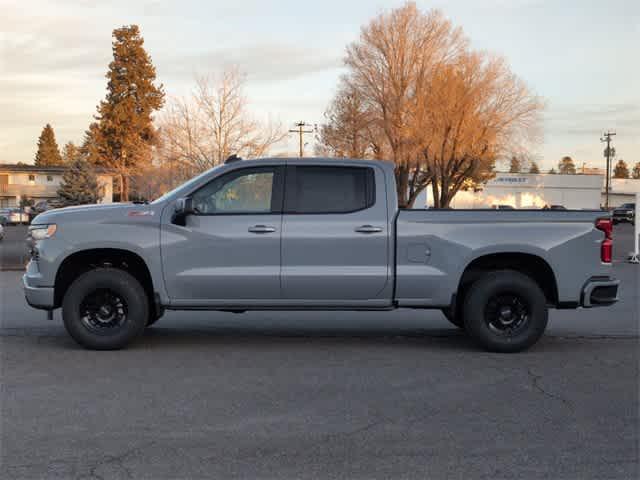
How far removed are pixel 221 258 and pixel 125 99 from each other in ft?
239

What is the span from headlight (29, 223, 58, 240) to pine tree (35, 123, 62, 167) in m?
117

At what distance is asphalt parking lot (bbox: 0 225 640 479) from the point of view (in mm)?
4656

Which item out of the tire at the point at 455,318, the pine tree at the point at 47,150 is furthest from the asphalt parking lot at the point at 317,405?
the pine tree at the point at 47,150

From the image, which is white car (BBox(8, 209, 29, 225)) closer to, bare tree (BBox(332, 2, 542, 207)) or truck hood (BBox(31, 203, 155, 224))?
bare tree (BBox(332, 2, 542, 207))

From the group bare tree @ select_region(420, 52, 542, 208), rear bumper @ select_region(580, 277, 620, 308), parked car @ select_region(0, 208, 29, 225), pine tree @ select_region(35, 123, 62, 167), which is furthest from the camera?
pine tree @ select_region(35, 123, 62, 167)

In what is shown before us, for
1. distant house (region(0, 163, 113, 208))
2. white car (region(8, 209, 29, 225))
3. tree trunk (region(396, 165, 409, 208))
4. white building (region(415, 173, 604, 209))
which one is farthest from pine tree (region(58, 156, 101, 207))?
white building (region(415, 173, 604, 209))

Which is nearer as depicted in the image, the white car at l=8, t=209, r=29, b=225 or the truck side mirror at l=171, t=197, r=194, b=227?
the truck side mirror at l=171, t=197, r=194, b=227

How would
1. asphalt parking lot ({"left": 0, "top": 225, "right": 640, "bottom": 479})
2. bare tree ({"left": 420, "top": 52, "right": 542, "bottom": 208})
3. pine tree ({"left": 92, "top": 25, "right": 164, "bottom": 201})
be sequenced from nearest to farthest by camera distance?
asphalt parking lot ({"left": 0, "top": 225, "right": 640, "bottom": 479})
bare tree ({"left": 420, "top": 52, "right": 542, "bottom": 208})
pine tree ({"left": 92, "top": 25, "right": 164, "bottom": 201})

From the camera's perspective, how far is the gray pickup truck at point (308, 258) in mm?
8148

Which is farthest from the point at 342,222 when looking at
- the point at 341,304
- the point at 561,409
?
the point at 561,409

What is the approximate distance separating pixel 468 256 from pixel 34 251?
15.1 feet

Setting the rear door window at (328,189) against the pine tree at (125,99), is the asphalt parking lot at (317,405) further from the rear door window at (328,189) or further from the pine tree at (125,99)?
the pine tree at (125,99)

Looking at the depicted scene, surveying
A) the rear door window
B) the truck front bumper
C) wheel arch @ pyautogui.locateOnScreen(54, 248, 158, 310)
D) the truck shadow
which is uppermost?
the rear door window

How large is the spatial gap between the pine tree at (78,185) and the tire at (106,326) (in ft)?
185
